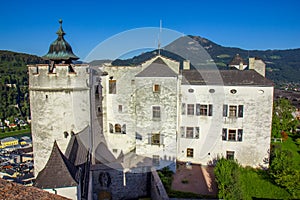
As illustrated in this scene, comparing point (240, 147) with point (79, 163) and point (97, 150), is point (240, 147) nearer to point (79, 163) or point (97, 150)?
point (97, 150)

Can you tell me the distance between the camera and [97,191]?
18078 mm

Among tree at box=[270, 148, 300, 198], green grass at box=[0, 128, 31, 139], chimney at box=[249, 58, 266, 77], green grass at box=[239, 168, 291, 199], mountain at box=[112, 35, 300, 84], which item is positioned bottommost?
green grass at box=[0, 128, 31, 139]

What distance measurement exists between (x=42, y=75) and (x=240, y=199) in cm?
1536

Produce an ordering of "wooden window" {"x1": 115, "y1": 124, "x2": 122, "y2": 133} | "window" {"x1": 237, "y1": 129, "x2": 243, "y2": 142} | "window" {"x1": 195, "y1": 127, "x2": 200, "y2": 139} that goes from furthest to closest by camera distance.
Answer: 1. "wooden window" {"x1": 115, "y1": 124, "x2": 122, "y2": 133}
2. "window" {"x1": 195, "y1": 127, "x2": 200, "y2": 139}
3. "window" {"x1": 237, "y1": 129, "x2": 243, "y2": 142}

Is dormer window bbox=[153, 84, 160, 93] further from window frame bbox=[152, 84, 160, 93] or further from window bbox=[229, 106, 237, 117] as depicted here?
window bbox=[229, 106, 237, 117]

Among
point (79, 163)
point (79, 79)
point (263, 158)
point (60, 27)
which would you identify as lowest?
point (263, 158)

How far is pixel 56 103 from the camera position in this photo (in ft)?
51.9

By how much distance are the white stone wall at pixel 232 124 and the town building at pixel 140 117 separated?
0.08 meters

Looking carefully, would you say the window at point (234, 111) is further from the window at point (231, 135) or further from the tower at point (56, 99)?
the tower at point (56, 99)

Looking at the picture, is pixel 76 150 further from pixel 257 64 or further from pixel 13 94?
pixel 13 94

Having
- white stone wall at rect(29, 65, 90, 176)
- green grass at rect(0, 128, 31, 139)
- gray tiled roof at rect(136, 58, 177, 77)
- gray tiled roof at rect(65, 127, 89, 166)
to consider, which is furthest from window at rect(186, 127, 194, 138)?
green grass at rect(0, 128, 31, 139)

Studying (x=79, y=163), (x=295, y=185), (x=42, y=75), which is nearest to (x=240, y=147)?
(x=295, y=185)

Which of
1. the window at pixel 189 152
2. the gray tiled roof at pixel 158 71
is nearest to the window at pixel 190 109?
the window at pixel 189 152

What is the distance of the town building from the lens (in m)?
15.9
